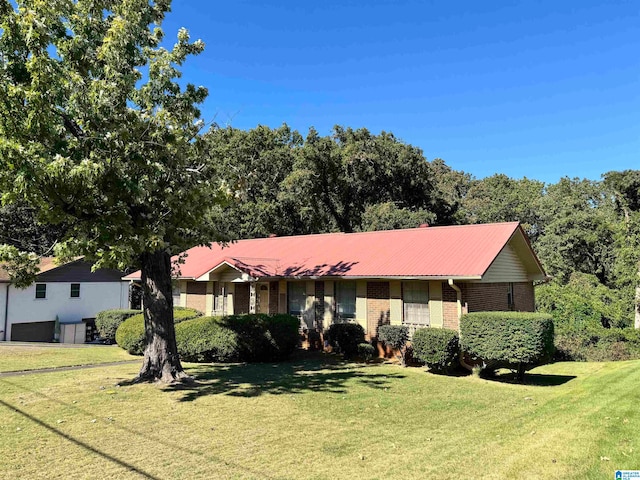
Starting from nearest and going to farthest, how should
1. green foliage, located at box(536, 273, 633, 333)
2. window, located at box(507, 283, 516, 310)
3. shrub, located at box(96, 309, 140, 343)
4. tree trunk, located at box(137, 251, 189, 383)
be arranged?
tree trunk, located at box(137, 251, 189, 383)
window, located at box(507, 283, 516, 310)
green foliage, located at box(536, 273, 633, 333)
shrub, located at box(96, 309, 140, 343)

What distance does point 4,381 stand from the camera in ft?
41.5

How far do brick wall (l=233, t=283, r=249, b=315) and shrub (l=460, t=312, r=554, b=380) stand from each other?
10.5 metres

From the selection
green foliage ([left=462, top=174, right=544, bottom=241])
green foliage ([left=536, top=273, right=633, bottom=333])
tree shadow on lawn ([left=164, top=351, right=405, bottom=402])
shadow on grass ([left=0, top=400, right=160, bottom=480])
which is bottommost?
tree shadow on lawn ([left=164, top=351, right=405, bottom=402])

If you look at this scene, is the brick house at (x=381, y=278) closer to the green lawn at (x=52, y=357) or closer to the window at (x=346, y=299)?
the window at (x=346, y=299)

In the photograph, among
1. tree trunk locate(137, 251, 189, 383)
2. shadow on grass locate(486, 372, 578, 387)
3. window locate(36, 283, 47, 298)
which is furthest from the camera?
window locate(36, 283, 47, 298)

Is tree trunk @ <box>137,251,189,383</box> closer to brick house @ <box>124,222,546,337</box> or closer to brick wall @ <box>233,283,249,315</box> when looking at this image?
brick house @ <box>124,222,546,337</box>

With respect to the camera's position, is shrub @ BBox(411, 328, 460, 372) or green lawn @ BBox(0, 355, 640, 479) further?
shrub @ BBox(411, 328, 460, 372)

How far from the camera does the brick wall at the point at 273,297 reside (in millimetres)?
21016

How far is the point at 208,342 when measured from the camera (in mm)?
16547

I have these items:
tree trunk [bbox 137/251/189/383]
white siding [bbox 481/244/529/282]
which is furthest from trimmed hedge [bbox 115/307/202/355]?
white siding [bbox 481/244/529/282]

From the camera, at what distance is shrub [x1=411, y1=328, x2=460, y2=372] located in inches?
569

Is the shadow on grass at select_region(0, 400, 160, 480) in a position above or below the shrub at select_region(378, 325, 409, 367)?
below

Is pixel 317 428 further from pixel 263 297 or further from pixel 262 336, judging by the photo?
pixel 263 297

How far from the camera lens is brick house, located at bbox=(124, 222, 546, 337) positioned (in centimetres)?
1614
